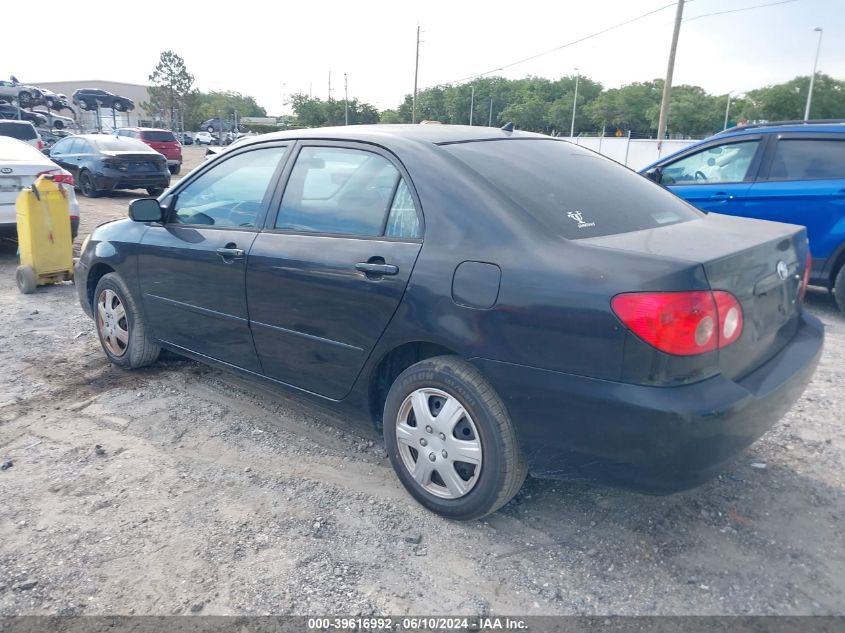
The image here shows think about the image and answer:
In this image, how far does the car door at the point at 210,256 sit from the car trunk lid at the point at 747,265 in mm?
1989

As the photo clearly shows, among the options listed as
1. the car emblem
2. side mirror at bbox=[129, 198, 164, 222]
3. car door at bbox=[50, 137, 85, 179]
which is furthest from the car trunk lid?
car door at bbox=[50, 137, 85, 179]

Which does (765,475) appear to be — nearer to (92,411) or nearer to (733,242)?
(733,242)

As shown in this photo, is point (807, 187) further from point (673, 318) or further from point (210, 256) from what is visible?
point (210, 256)

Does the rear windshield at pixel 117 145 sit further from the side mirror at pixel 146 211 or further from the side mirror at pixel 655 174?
the side mirror at pixel 146 211

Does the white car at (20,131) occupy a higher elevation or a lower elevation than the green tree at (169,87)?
lower

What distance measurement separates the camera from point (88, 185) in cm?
1612

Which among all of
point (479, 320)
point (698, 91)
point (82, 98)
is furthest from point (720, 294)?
point (698, 91)

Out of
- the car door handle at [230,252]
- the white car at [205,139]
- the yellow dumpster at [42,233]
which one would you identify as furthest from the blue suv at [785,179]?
the white car at [205,139]

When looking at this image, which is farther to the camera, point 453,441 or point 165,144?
point 165,144

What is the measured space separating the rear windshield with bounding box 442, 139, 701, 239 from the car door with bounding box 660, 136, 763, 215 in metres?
3.43

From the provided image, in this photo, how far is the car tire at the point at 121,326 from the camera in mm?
4582

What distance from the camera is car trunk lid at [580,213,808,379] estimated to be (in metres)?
2.51

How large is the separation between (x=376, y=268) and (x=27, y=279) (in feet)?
18.3

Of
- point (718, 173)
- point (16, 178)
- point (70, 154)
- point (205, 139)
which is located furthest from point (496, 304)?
point (205, 139)
